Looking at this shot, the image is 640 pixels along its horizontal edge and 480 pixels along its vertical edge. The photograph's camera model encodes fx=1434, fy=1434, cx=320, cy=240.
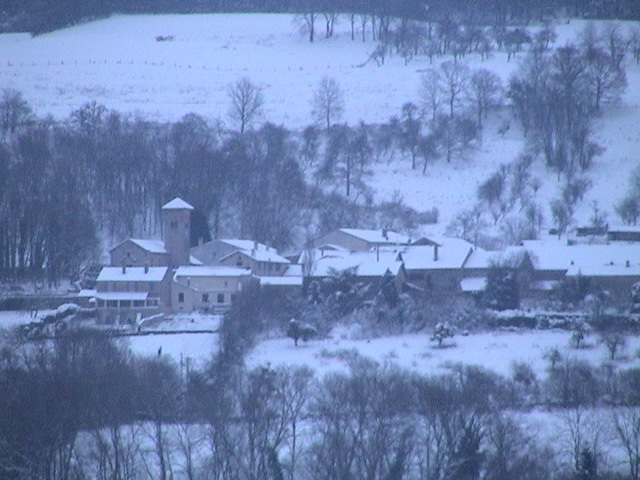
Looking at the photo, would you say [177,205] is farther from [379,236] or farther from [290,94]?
[290,94]

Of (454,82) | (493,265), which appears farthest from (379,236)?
(454,82)

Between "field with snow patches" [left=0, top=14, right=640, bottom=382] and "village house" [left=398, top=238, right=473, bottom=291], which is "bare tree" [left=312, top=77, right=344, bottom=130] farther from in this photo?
"village house" [left=398, top=238, right=473, bottom=291]

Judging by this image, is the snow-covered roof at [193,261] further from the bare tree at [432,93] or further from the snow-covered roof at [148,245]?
the bare tree at [432,93]

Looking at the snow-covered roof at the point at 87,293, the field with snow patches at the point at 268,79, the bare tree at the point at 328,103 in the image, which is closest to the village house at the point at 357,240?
the field with snow patches at the point at 268,79

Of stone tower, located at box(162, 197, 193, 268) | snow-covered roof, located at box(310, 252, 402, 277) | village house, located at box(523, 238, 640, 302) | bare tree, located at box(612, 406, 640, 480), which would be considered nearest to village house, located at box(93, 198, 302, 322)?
stone tower, located at box(162, 197, 193, 268)

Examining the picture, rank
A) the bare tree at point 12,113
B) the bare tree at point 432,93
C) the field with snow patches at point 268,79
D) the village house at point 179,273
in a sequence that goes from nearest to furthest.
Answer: the village house at point 179,273 < the field with snow patches at point 268,79 < the bare tree at point 12,113 < the bare tree at point 432,93

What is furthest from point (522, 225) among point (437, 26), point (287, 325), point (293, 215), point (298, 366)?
point (437, 26)
